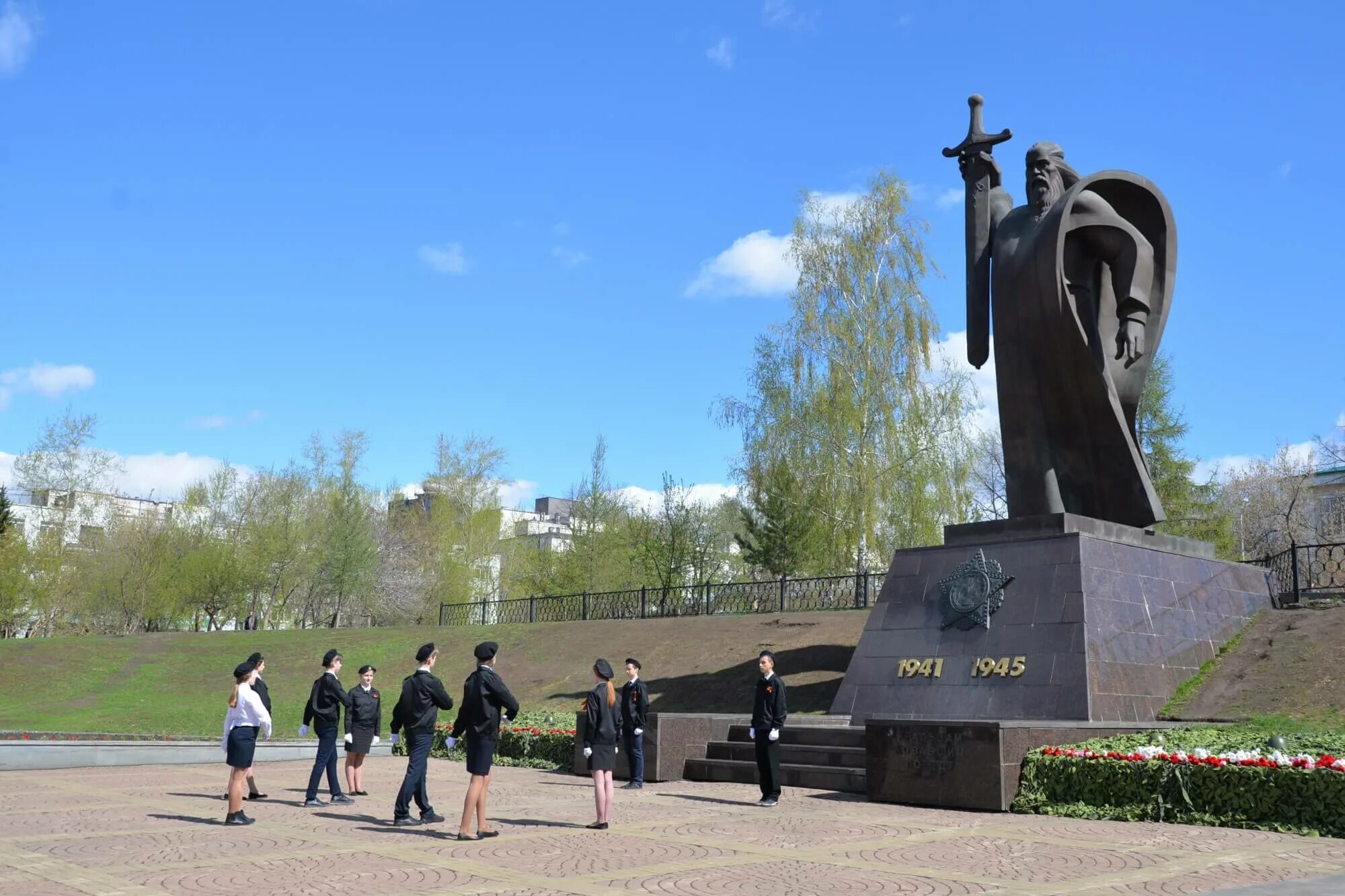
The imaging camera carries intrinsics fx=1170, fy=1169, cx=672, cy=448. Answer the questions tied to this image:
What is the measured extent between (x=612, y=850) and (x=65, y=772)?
11.2 meters

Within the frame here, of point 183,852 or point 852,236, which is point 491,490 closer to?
point 852,236

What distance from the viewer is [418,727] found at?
10367mm

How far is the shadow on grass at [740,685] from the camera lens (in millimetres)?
22234

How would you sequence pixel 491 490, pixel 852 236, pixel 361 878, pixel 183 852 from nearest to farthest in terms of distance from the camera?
1. pixel 361 878
2. pixel 183 852
3. pixel 852 236
4. pixel 491 490

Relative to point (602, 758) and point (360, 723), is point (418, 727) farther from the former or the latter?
point (360, 723)

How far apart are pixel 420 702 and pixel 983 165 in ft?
37.1

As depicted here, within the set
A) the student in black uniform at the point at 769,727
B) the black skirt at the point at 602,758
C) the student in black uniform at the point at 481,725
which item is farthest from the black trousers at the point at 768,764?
the student in black uniform at the point at 481,725

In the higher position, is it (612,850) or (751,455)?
(751,455)

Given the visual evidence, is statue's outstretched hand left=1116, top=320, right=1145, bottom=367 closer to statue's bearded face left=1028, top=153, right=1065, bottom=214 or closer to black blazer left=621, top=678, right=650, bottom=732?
statue's bearded face left=1028, top=153, right=1065, bottom=214

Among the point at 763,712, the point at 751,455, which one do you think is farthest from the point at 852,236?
the point at 763,712

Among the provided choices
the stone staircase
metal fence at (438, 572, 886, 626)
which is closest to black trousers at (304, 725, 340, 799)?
the stone staircase

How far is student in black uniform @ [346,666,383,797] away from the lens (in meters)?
12.9

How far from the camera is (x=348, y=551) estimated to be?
47.6m

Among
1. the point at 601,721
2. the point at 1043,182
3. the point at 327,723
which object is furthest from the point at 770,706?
the point at 1043,182
